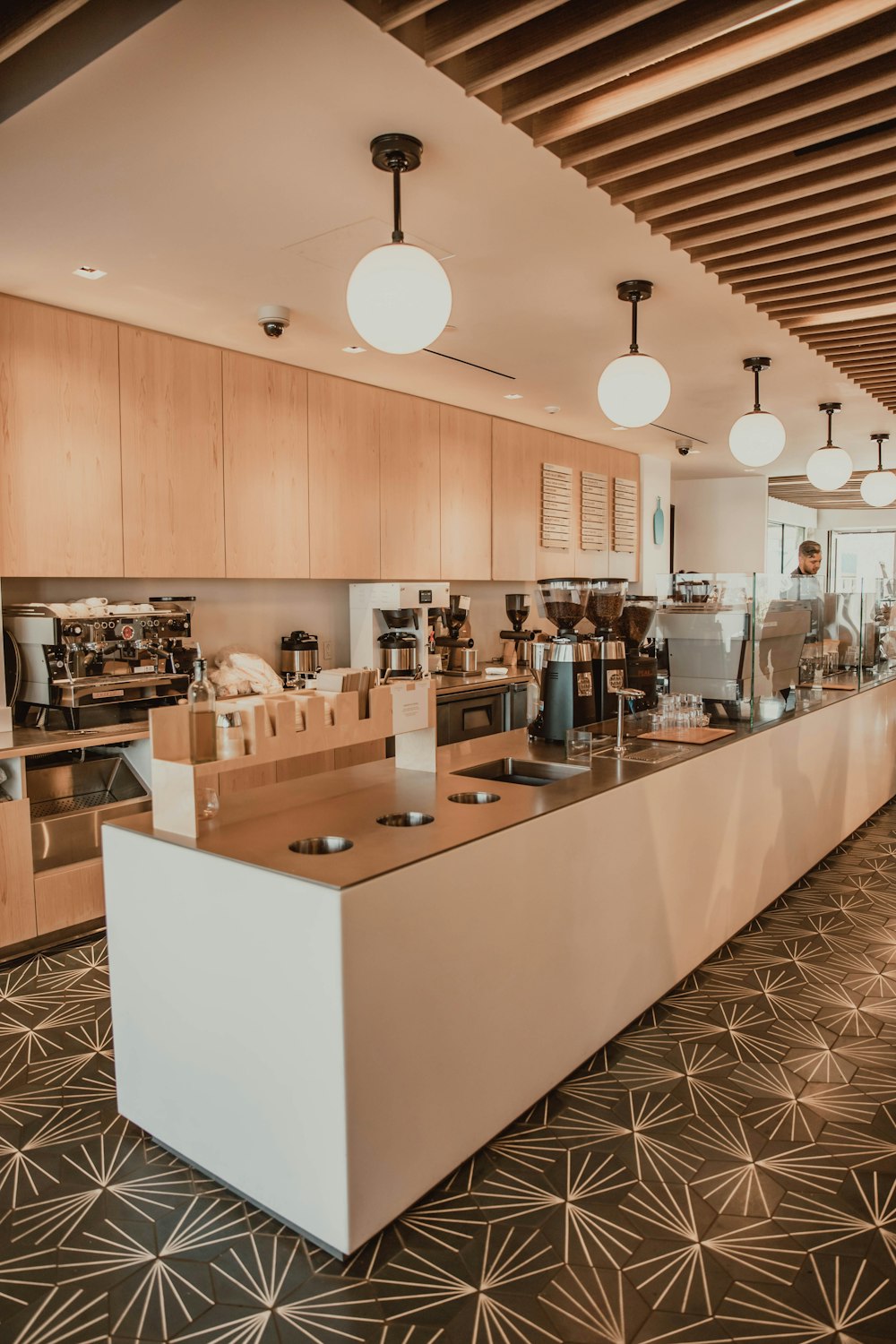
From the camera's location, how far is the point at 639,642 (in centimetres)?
367

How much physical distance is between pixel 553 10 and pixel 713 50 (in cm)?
41

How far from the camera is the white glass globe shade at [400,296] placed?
92.8 inches

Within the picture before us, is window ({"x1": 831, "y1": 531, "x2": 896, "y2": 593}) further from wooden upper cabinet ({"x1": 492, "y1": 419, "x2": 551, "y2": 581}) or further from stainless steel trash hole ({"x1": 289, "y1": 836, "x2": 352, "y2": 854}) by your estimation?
stainless steel trash hole ({"x1": 289, "y1": 836, "x2": 352, "y2": 854})

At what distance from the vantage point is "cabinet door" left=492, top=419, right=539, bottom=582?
21.3 ft

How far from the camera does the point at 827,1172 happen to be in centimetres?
223

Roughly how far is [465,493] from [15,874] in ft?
12.5

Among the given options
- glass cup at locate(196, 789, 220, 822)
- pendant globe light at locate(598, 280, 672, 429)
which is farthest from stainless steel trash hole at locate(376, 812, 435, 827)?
pendant globe light at locate(598, 280, 672, 429)

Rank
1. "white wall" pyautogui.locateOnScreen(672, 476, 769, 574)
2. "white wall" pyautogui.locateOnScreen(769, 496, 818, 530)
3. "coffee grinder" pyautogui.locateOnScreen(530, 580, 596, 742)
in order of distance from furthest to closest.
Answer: "white wall" pyautogui.locateOnScreen(769, 496, 818, 530) < "white wall" pyautogui.locateOnScreen(672, 476, 769, 574) < "coffee grinder" pyautogui.locateOnScreen(530, 580, 596, 742)

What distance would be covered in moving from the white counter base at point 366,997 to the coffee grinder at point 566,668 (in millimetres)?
522

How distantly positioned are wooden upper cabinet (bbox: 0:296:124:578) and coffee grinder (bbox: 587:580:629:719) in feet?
7.46

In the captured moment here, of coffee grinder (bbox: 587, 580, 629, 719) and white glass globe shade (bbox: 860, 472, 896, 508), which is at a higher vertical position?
white glass globe shade (bbox: 860, 472, 896, 508)

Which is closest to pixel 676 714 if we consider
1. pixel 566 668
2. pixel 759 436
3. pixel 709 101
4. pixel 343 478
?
pixel 566 668

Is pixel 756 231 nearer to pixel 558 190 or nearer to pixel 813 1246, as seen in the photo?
pixel 558 190

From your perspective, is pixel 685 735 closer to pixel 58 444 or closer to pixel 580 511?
pixel 58 444
